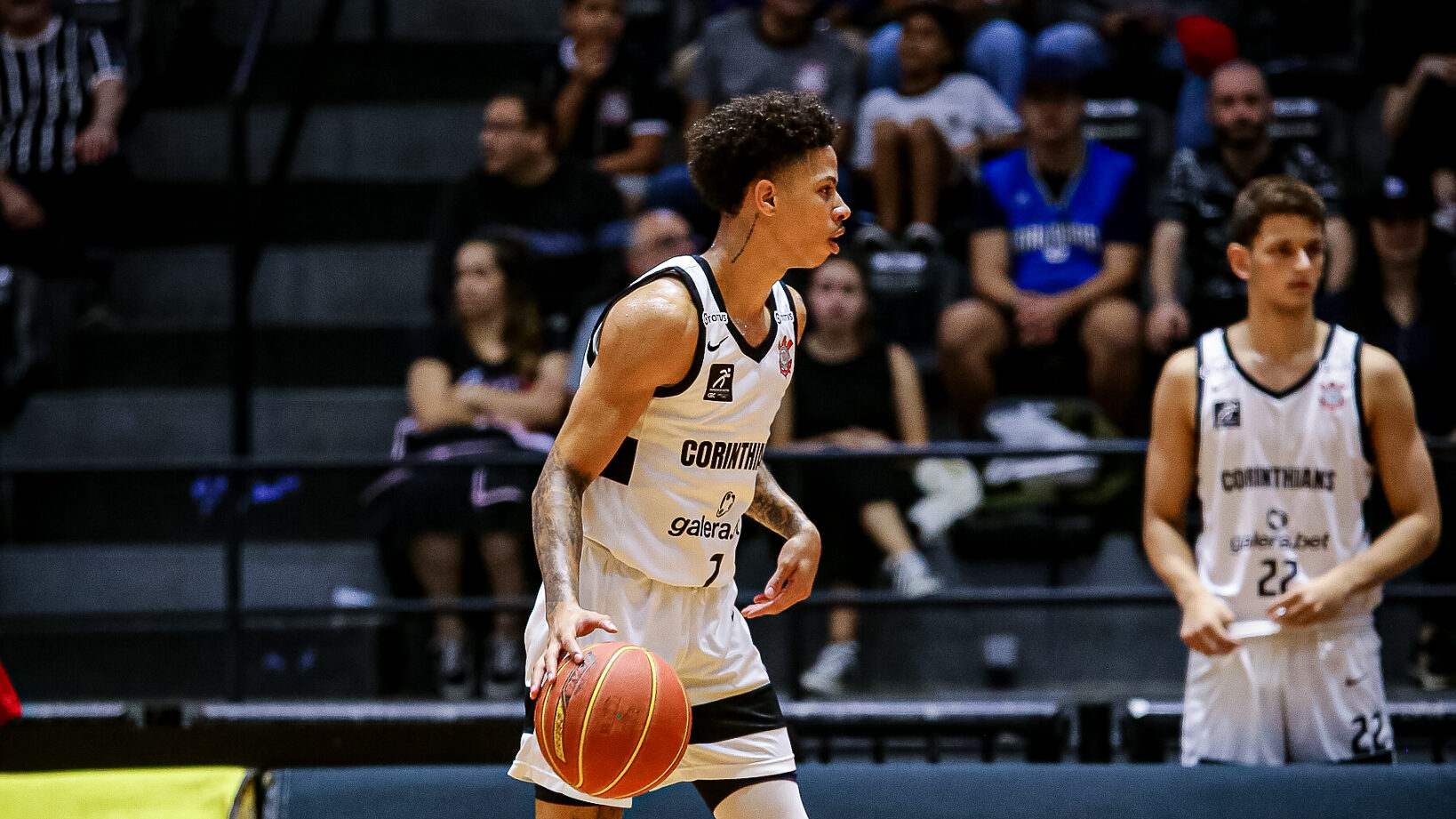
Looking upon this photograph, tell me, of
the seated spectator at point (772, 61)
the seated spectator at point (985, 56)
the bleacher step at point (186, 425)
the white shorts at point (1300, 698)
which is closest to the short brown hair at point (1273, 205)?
the white shorts at point (1300, 698)

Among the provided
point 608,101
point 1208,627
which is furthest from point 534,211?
point 1208,627

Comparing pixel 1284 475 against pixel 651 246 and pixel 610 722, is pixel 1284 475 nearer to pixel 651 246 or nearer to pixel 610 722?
pixel 610 722

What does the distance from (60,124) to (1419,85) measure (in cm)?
637

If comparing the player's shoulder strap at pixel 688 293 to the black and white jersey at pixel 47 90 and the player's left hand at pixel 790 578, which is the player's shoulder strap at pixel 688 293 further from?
the black and white jersey at pixel 47 90

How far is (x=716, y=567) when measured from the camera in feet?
9.56

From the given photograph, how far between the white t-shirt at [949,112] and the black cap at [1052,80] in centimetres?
38

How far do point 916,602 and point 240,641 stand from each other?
2342 mm

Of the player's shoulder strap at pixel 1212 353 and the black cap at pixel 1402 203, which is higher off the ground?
the black cap at pixel 1402 203

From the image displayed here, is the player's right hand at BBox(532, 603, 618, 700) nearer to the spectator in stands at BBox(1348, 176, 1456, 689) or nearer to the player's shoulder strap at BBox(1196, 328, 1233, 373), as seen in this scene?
the player's shoulder strap at BBox(1196, 328, 1233, 373)

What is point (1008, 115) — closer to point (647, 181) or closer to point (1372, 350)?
point (647, 181)

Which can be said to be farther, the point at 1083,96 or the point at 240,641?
the point at 1083,96

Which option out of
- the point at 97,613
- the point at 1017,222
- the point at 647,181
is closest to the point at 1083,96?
the point at 1017,222

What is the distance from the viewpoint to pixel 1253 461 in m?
3.85

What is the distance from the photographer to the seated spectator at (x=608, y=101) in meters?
7.24
